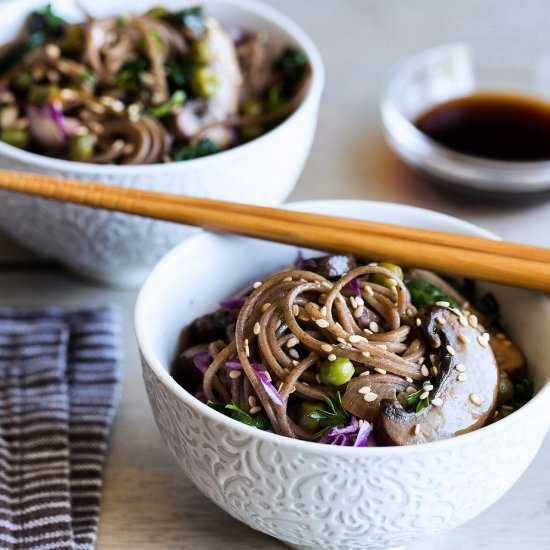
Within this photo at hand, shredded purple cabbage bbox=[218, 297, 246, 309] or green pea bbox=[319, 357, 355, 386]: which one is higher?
green pea bbox=[319, 357, 355, 386]

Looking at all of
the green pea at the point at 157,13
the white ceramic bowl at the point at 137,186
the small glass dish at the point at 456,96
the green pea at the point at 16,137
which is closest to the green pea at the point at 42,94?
the green pea at the point at 16,137

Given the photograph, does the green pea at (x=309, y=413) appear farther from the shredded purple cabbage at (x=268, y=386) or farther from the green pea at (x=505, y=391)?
the green pea at (x=505, y=391)

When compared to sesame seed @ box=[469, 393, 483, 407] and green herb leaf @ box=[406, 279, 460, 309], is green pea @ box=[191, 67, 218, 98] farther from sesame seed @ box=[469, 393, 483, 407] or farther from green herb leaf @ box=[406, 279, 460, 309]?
sesame seed @ box=[469, 393, 483, 407]

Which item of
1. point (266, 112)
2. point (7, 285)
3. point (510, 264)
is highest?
point (510, 264)

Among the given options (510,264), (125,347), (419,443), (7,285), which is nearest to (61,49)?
(7,285)

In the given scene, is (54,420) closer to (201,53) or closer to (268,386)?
(268,386)

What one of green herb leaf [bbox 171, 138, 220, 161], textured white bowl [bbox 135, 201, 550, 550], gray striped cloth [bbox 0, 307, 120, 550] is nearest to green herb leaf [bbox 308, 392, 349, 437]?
textured white bowl [bbox 135, 201, 550, 550]

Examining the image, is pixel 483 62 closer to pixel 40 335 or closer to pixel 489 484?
pixel 40 335
